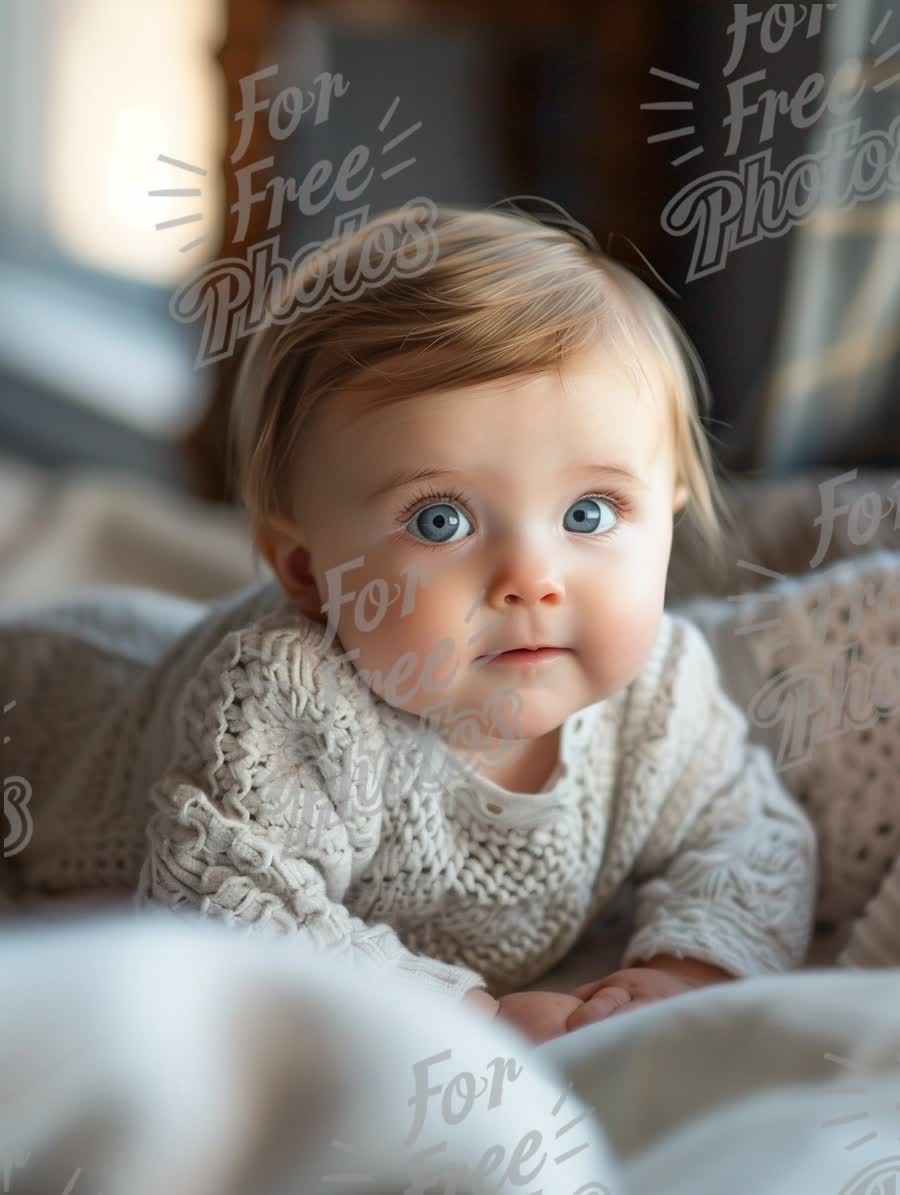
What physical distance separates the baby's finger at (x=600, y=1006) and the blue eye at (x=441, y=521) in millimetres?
152

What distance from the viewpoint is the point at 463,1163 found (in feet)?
0.94

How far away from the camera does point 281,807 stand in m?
0.43

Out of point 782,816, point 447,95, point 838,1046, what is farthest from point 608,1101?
point 447,95

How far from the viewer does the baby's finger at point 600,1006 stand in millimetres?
418

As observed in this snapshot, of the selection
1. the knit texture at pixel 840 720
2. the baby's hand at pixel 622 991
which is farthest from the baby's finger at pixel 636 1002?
the knit texture at pixel 840 720

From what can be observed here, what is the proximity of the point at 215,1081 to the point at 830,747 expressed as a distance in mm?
358

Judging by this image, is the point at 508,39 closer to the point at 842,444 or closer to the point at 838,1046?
the point at 842,444

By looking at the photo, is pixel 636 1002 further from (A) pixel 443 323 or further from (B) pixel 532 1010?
(A) pixel 443 323

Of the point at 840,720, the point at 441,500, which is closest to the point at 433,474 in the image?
the point at 441,500

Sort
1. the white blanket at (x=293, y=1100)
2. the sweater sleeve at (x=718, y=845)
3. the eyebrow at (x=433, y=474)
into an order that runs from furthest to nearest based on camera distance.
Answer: the sweater sleeve at (x=718, y=845) < the eyebrow at (x=433, y=474) < the white blanket at (x=293, y=1100)

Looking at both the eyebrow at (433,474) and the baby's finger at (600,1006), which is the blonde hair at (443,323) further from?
the baby's finger at (600,1006)

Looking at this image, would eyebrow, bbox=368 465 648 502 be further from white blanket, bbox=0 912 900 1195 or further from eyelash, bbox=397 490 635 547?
white blanket, bbox=0 912 900 1195

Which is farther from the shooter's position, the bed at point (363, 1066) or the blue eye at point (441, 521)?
the blue eye at point (441, 521)

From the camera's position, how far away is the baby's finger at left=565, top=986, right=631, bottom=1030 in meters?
0.42
